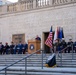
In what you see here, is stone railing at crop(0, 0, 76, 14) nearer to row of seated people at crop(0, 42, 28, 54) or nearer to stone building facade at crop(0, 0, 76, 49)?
stone building facade at crop(0, 0, 76, 49)

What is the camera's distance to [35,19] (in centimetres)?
2444

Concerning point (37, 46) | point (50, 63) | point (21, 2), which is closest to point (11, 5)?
point (21, 2)

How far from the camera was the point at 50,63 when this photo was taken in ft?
43.2

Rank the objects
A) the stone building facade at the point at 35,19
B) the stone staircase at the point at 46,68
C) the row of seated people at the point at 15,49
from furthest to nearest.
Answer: the stone building facade at the point at 35,19, the row of seated people at the point at 15,49, the stone staircase at the point at 46,68

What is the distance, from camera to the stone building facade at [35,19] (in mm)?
22020

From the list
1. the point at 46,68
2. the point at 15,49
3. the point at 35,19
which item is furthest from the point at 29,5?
the point at 46,68

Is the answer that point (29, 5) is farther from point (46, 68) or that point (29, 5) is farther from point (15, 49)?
point (46, 68)

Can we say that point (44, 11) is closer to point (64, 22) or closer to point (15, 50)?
point (64, 22)

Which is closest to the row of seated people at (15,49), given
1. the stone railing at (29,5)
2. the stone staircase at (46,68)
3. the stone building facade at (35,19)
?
the stone building facade at (35,19)

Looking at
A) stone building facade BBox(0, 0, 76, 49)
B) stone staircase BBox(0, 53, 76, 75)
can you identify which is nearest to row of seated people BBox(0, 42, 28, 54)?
stone building facade BBox(0, 0, 76, 49)

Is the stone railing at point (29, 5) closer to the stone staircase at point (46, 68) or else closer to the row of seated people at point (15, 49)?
the row of seated people at point (15, 49)

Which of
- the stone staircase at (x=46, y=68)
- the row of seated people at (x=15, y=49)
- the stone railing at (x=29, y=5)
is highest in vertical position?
the stone railing at (x=29, y=5)

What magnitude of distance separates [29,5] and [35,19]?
1593 mm

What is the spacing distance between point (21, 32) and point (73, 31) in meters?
5.61
